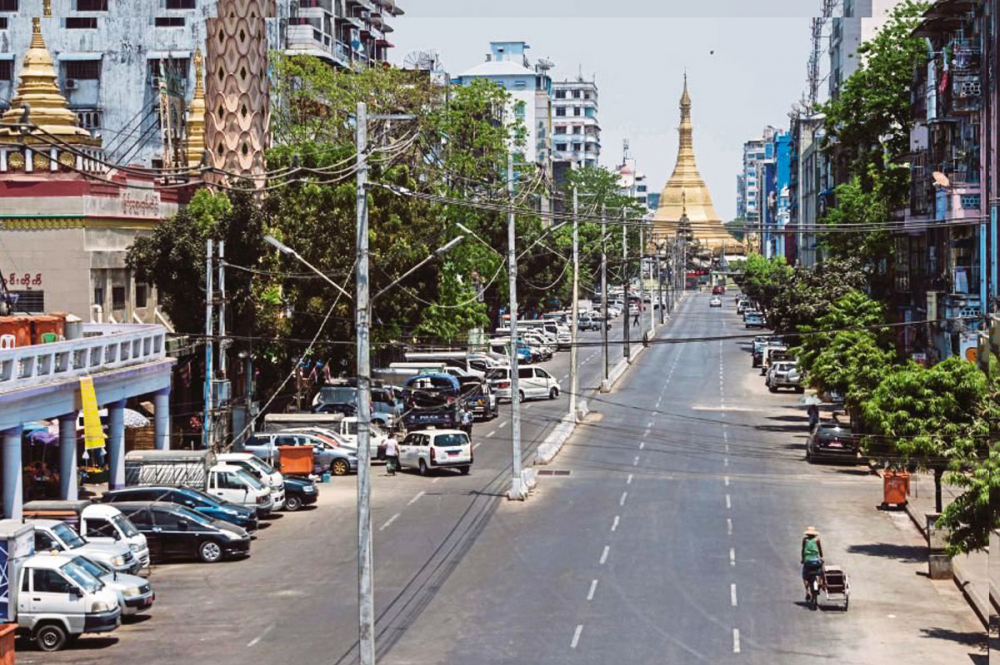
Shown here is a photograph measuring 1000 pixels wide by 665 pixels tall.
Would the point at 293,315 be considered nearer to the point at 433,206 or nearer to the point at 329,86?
the point at 433,206

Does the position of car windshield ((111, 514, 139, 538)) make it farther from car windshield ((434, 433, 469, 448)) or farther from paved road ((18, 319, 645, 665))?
car windshield ((434, 433, 469, 448))

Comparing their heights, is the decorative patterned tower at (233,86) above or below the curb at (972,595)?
above

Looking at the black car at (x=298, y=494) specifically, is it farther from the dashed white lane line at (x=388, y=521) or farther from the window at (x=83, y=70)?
the window at (x=83, y=70)

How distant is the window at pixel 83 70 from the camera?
330ft

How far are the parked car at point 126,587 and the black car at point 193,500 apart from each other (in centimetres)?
787

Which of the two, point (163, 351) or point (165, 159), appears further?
point (165, 159)

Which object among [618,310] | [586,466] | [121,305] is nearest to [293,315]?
[121,305]

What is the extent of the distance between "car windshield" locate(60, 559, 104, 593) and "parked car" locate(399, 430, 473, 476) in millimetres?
23346

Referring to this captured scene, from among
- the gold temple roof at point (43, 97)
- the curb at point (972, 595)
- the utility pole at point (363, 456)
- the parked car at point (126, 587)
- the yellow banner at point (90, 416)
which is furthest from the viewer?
the gold temple roof at point (43, 97)

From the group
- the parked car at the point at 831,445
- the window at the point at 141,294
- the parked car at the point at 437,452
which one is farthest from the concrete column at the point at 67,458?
the parked car at the point at 831,445

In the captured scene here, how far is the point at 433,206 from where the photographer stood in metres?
72.2

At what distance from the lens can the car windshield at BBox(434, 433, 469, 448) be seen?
188 feet

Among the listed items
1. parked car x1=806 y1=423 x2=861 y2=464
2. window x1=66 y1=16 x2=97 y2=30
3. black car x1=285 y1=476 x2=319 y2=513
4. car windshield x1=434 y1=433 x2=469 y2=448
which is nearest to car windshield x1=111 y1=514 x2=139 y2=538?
black car x1=285 y1=476 x2=319 y2=513

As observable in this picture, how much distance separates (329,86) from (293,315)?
1448 inches
